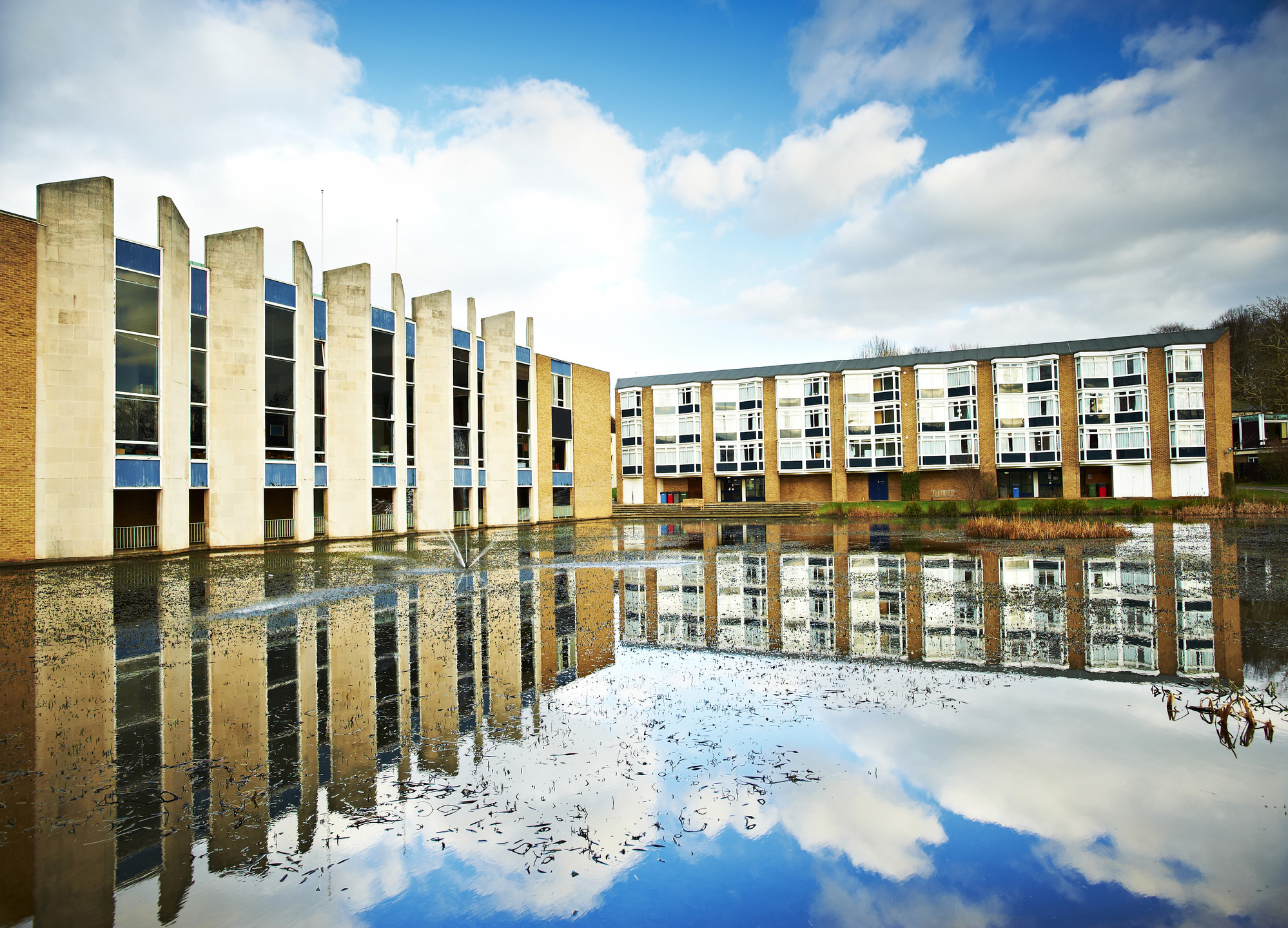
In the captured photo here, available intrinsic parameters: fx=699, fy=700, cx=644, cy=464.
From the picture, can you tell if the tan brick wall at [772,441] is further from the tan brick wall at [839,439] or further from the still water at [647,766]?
the still water at [647,766]

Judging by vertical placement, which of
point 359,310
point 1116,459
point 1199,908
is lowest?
point 1199,908

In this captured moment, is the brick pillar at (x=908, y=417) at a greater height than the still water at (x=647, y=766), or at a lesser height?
greater

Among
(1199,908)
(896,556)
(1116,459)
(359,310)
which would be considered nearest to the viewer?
(1199,908)

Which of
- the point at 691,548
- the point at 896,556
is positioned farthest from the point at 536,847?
the point at 691,548

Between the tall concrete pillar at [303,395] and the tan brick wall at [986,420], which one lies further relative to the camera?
the tan brick wall at [986,420]

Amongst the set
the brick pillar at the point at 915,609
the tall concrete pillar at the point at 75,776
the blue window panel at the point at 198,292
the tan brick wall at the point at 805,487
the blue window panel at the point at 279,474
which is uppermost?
the blue window panel at the point at 198,292

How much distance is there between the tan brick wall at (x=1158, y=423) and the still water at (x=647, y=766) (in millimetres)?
45306

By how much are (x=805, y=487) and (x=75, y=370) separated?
50326 millimetres

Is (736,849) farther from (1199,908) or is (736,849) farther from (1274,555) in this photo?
(1274,555)

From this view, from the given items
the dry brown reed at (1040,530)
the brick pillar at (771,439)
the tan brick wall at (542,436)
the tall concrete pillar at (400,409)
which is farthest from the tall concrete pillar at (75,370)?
the brick pillar at (771,439)

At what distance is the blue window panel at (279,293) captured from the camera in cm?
2988

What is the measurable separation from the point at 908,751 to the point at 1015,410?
180 feet

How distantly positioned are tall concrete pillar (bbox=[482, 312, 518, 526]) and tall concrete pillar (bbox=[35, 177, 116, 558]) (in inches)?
773

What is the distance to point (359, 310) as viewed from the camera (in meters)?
33.2
